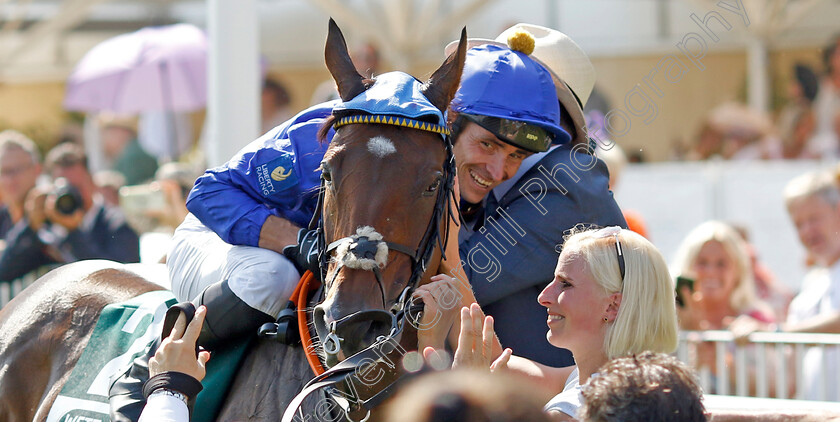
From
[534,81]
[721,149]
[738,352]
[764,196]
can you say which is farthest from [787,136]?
[534,81]

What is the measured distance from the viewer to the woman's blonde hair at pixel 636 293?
2.44 meters

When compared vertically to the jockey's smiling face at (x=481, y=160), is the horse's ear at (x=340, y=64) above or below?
above

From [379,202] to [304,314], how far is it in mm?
448

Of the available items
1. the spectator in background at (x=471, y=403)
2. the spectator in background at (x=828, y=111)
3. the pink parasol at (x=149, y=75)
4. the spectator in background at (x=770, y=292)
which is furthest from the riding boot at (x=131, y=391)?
the spectator in background at (x=828, y=111)

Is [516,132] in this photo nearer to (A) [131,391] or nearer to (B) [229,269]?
(B) [229,269]

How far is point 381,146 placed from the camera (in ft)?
8.63

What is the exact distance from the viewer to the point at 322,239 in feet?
8.84

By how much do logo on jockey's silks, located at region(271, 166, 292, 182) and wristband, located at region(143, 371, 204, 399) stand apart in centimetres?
83

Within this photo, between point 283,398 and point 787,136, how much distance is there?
32.2 feet

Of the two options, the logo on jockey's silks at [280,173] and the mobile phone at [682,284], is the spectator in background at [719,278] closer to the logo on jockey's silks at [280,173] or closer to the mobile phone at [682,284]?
the mobile phone at [682,284]

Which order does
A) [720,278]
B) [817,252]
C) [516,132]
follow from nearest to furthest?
[516,132] < [817,252] < [720,278]

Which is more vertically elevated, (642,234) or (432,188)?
(432,188)

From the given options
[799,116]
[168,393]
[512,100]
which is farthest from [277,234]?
[799,116]

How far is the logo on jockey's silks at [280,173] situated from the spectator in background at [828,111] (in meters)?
8.53
